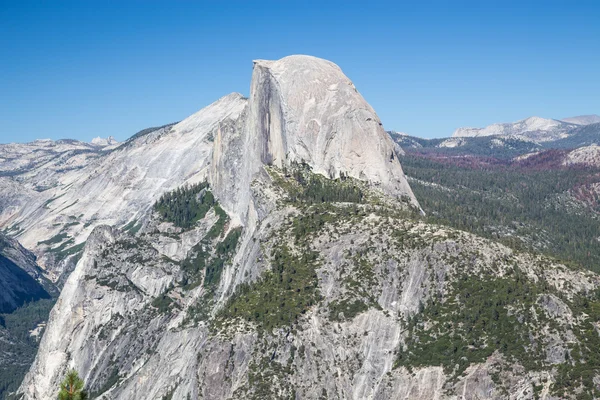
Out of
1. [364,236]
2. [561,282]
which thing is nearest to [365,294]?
[364,236]

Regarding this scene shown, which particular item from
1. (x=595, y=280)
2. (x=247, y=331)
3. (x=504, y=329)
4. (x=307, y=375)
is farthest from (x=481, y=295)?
(x=247, y=331)

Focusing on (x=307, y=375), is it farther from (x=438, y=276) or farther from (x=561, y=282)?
(x=561, y=282)

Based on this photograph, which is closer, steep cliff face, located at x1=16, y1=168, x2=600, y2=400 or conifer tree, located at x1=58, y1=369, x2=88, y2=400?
conifer tree, located at x1=58, y1=369, x2=88, y2=400

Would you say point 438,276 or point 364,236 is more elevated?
point 364,236

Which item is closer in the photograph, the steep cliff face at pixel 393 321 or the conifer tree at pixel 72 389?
the conifer tree at pixel 72 389

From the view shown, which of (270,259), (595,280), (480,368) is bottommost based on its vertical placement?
(480,368)

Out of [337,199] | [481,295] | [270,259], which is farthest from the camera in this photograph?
[337,199]

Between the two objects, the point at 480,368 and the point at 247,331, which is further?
the point at 247,331

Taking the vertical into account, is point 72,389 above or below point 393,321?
above

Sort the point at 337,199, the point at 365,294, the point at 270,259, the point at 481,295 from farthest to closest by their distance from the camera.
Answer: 1. the point at 337,199
2. the point at 270,259
3. the point at 365,294
4. the point at 481,295

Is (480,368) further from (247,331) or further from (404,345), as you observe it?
(247,331)

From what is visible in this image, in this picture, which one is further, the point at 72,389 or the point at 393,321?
the point at 393,321
